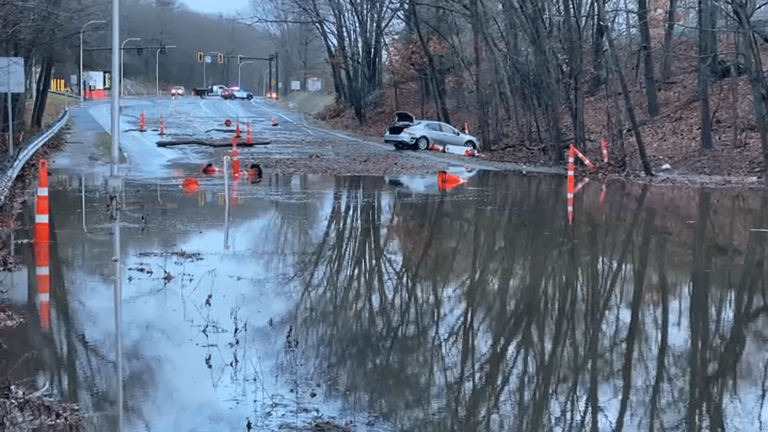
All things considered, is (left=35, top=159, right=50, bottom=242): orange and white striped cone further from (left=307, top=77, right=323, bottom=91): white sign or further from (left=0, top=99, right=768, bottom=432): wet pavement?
(left=307, top=77, right=323, bottom=91): white sign

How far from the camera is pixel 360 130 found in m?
60.2

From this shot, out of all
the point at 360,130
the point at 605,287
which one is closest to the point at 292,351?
Result: the point at 605,287

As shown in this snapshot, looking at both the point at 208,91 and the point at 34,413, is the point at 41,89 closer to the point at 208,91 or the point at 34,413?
the point at 34,413

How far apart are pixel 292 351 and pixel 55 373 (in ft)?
6.50

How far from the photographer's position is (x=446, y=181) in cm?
2820

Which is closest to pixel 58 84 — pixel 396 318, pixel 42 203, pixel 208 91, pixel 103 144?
pixel 208 91

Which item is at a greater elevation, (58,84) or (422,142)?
(58,84)

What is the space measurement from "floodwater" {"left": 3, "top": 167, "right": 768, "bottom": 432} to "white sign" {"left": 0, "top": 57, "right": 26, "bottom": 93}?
17.0ft

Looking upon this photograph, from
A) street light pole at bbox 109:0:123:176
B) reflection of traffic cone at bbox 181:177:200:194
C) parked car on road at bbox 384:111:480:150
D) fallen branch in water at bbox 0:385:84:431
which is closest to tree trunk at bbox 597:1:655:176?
reflection of traffic cone at bbox 181:177:200:194

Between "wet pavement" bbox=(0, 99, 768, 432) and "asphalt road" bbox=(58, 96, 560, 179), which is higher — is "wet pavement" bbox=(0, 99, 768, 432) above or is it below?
below

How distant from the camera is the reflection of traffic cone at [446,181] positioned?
2681cm

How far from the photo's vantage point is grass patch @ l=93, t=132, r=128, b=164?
36719mm

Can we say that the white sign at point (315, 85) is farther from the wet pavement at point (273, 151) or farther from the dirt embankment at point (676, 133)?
the dirt embankment at point (676, 133)

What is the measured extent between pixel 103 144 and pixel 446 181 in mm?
18525
